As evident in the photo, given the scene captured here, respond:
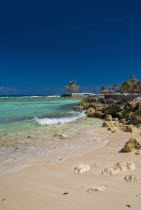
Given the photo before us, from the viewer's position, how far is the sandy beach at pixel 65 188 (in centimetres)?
243

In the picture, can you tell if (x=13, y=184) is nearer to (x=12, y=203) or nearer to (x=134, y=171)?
(x=12, y=203)

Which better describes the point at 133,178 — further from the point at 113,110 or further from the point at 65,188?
the point at 113,110

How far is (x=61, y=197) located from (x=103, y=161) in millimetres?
2008

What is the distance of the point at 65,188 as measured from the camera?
296 centimetres

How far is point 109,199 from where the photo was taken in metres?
2.54

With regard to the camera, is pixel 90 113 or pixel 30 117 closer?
pixel 30 117

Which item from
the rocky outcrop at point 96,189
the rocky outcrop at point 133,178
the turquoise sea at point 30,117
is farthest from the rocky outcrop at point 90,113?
the rocky outcrop at point 96,189

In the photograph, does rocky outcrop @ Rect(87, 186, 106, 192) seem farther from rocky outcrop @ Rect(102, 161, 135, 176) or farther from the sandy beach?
rocky outcrop @ Rect(102, 161, 135, 176)

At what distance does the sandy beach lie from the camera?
7.98 ft

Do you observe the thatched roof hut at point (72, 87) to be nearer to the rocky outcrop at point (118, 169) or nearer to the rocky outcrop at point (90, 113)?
the rocky outcrop at point (90, 113)

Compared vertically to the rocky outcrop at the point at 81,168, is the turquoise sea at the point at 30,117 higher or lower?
higher

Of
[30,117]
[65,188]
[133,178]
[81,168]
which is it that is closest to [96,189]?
[65,188]

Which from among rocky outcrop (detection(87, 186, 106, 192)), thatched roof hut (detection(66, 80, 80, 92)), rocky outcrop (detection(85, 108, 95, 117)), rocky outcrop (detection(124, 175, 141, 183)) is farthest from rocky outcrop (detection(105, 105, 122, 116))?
thatched roof hut (detection(66, 80, 80, 92))

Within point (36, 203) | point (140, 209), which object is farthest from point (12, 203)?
point (140, 209)
